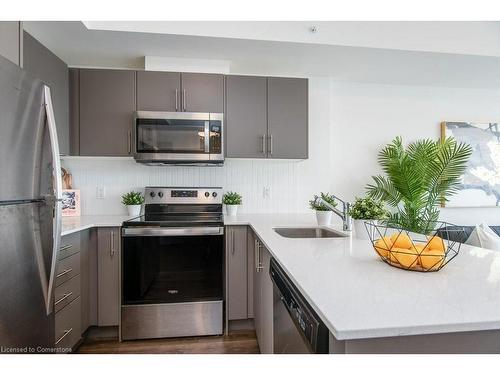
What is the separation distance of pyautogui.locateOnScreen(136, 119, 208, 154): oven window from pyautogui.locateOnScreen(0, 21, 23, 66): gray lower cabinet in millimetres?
850

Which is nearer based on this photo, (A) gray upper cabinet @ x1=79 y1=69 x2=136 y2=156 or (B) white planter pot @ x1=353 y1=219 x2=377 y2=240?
(B) white planter pot @ x1=353 y1=219 x2=377 y2=240

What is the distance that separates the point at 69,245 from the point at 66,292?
0.98ft

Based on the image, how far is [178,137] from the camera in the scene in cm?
224

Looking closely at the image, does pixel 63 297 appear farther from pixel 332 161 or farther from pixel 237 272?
pixel 332 161

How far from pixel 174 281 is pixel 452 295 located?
180 cm

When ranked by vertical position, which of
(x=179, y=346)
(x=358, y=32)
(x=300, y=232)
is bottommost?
(x=179, y=346)

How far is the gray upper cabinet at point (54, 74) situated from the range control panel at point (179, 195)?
74cm

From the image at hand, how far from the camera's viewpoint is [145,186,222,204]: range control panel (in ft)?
8.20

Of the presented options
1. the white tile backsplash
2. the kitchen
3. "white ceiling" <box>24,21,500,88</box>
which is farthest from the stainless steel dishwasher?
"white ceiling" <box>24,21,500,88</box>

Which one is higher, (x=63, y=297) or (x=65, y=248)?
(x=65, y=248)

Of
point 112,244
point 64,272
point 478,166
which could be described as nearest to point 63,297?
point 64,272

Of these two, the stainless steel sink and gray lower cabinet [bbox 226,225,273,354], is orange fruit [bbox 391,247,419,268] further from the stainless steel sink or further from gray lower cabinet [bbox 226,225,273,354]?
gray lower cabinet [bbox 226,225,273,354]

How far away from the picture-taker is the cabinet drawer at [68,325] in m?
1.68

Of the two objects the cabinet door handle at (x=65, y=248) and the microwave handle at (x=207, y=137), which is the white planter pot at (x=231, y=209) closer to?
the microwave handle at (x=207, y=137)
